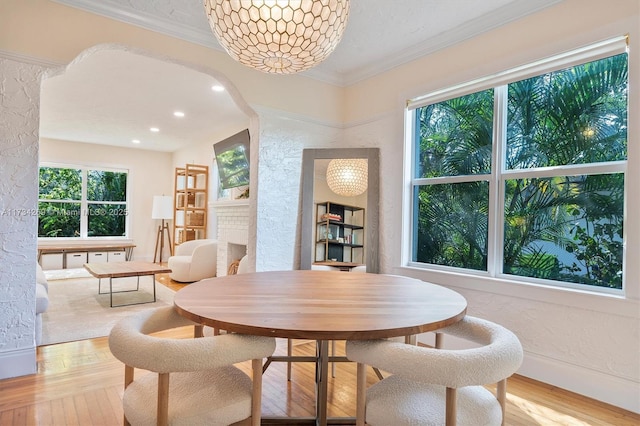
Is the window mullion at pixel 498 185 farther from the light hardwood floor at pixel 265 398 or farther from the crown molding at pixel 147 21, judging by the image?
the crown molding at pixel 147 21

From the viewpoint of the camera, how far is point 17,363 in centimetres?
227

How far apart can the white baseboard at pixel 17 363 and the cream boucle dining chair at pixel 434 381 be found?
2302 millimetres

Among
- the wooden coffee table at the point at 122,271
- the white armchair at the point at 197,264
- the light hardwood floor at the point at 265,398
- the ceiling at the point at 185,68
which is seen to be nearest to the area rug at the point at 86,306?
the wooden coffee table at the point at 122,271

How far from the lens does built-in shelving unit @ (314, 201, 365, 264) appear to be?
3377 millimetres

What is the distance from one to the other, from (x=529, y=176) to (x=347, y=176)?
1.57 m

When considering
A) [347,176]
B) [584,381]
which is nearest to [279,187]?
[347,176]

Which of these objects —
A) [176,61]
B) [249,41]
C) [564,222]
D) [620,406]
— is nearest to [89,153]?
[176,61]

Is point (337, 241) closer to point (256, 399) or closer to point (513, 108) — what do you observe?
point (513, 108)

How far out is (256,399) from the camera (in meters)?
1.20

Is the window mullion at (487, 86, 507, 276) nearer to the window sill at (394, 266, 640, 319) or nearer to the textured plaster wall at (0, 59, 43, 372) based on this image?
the window sill at (394, 266, 640, 319)

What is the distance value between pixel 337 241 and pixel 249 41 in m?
2.30

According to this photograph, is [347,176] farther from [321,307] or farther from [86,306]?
[86,306]

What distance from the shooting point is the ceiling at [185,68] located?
2469 millimetres

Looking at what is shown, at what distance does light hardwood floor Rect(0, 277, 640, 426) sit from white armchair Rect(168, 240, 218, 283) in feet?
9.96
